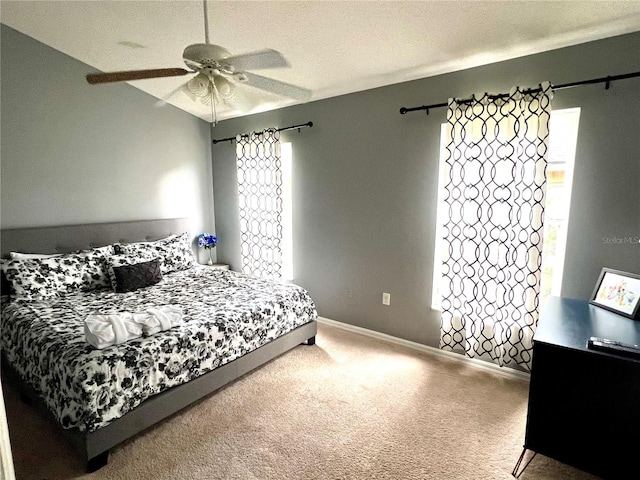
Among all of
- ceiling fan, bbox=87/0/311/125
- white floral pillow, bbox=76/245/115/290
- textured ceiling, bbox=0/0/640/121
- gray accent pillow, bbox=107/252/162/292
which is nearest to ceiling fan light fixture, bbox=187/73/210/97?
ceiling fan, bbox=87/0/311/125

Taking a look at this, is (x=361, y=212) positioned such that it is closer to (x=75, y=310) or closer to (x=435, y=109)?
(x=435, y=109)

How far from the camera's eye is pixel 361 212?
3.37 m

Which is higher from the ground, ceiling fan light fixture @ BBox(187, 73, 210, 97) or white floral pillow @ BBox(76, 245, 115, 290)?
ceiling fan light fixture @ BBox(187, 73, 210, 97)

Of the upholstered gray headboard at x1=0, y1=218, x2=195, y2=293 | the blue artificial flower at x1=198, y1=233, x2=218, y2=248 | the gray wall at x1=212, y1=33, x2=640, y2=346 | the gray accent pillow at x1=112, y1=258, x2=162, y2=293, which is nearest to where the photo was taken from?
the gray wall at x1=212, y1=33, x2=640, y2=346

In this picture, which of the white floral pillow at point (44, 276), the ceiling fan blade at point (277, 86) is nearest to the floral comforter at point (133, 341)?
the white floral pillow at point (44, 276)

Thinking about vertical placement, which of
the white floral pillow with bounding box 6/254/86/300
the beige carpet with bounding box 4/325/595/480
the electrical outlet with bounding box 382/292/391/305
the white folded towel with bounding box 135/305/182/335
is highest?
the white floral pillow with bounding box 6/254/86/300

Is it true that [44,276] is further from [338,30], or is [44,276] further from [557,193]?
[557,193]

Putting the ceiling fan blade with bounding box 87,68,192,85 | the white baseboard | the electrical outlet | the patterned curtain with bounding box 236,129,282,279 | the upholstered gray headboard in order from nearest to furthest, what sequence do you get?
the ceiling fan blade with bounding box 87,68,192,85 < the white baseboard < the upholstered gray headboard < the electrical outlet < the patterned curtain with bounding box 236,129,282,279

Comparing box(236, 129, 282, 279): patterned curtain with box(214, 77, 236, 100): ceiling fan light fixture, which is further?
box(236, 129, 282, 279): patterned curtain

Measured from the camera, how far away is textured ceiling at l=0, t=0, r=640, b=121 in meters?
2.07

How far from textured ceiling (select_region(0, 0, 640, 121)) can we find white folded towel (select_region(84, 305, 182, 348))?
2.02m

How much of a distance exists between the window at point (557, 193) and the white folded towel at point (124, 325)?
2.43m

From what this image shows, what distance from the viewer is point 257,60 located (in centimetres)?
171

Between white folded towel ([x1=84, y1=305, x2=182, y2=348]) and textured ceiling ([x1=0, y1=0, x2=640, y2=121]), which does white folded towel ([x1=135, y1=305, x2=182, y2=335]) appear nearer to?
white folded towel ([x1=84, y1=305, x2=182, y2=348])
